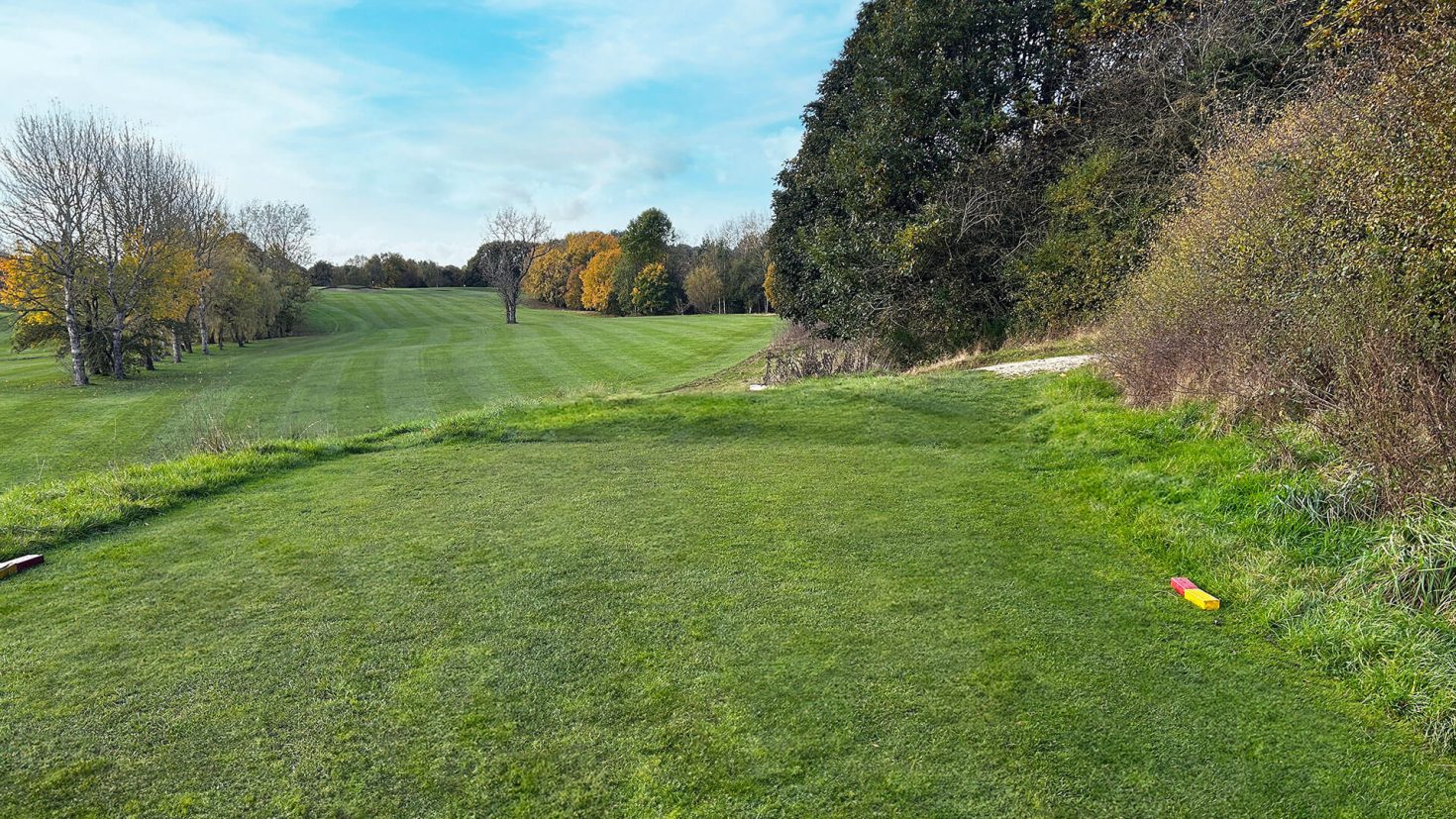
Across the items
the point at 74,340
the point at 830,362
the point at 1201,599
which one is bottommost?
the point at 1201,599

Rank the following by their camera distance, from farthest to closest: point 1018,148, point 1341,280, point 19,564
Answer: point 1018,148
point 1341,280
point 19,564

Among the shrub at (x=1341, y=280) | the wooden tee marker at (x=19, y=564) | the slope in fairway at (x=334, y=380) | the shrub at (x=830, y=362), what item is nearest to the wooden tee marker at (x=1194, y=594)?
the shrub at (x=1341, y=280)

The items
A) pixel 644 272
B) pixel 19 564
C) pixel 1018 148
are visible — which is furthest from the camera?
pixel 644 272

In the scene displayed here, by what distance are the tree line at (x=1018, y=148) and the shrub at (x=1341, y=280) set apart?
5468 millimetres

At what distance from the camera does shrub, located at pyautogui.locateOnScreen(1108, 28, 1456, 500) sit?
4.72m

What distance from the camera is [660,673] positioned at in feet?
11.2

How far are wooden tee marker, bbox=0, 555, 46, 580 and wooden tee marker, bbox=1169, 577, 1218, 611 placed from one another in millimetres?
7421

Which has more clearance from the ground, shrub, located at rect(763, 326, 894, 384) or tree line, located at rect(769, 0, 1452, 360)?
tree line, located at rect(769, 0, 1452, 360)

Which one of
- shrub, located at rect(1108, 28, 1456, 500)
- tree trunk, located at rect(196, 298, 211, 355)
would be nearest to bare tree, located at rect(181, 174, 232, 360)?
tree trunk, located at rect(196, 298, 211, 355)

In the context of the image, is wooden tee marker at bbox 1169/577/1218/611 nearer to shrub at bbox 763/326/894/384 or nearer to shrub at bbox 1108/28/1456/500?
shrub at bbox 1108/28/1456/500

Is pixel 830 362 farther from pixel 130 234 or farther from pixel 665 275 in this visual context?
pixel 665 275

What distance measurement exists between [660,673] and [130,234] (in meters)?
29.7

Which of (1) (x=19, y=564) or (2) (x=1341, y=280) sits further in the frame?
(2) (x=1341, y=280)

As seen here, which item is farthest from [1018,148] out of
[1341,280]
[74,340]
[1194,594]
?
[74,340]
